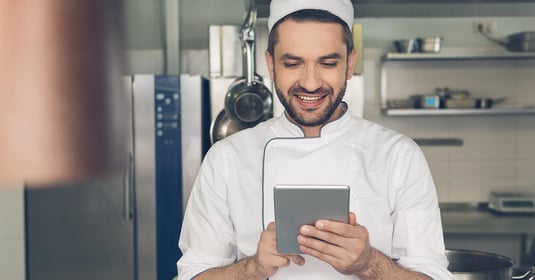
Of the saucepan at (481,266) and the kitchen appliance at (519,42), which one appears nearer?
the saucepan at (481,266)

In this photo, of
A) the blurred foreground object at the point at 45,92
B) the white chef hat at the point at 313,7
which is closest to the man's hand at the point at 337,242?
the white chef hat at the point at 313,7

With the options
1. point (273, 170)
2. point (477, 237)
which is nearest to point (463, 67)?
point (477, 237)

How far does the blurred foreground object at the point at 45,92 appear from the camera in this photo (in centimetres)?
25

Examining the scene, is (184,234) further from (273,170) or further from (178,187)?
(178,187)

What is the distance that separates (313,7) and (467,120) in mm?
2869

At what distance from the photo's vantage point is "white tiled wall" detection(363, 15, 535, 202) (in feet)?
13.6

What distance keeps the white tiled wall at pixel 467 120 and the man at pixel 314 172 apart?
256 cm

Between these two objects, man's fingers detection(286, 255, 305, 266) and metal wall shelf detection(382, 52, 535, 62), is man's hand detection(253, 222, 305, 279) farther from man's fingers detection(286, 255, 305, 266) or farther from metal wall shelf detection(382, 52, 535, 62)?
metal wall shelf detection(382, 52, 535, 62)

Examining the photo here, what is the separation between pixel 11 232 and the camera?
8.20 ft

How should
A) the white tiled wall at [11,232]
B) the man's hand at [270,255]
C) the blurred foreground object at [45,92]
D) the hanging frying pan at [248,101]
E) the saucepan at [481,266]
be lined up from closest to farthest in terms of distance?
the blurred foreground object at [45,92], the man's hand at [270,255], the saucepan at [481,266], the white tiled wall at [11,232], the hanging frying pan at [248,101]

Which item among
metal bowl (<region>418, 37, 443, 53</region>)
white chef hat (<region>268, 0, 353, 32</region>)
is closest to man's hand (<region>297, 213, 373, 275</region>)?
white chef hat (<region>268, 0, 353, 32</region>)

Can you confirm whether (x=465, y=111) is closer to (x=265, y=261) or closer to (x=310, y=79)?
(x=310, y=79)

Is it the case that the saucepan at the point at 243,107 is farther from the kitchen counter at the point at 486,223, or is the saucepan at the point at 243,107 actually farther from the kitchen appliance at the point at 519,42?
the kitchen appliance at the point at 519,42

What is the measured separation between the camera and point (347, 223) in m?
1.34
